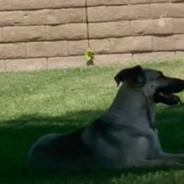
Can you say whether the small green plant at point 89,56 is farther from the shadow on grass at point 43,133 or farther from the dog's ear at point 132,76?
the dog's ear at point 132,76

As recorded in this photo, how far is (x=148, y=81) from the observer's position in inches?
317

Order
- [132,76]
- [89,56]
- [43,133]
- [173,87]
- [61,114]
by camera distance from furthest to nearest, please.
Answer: [89,56] < [61,114] < [43,133] < [173,87] < [132,76]

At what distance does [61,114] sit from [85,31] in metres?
4.45

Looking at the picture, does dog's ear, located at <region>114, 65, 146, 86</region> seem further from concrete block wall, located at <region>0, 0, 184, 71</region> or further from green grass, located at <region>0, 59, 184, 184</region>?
concrete block wall, located at <region>0, 0, 184, 71</region>

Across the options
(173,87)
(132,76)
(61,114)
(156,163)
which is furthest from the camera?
(61,114)

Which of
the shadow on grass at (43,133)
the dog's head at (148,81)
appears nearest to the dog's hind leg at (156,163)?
the shadow on grass at (43,133)

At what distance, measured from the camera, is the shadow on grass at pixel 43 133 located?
754cm

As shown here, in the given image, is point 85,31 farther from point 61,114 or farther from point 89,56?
point 61,114

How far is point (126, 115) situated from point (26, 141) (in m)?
2.28

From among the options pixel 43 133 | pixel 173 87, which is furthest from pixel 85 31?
pixel 173 87

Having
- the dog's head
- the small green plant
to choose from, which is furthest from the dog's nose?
the small green plant

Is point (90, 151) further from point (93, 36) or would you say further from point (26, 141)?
point (93, 36)

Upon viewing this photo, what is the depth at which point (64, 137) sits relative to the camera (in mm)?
7977

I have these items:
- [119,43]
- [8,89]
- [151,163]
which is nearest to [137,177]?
[151,163]
